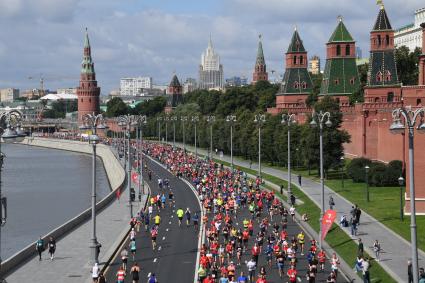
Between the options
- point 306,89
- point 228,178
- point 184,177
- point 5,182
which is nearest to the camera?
point 228,178

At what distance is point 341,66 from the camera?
10956cm

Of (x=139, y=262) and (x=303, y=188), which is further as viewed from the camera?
(x=303, y=188)

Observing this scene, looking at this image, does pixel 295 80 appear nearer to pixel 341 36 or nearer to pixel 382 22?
pixel 341 36

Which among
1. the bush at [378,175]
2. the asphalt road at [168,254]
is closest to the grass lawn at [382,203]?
the bush at [378,175]

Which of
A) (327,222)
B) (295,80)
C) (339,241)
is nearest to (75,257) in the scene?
(327,222)

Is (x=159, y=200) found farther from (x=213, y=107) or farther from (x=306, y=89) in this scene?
(x=213, y=107)

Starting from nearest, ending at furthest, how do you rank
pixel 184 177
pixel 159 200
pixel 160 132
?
pixel 159 200 < pixel 184 177 < pixel 160 132

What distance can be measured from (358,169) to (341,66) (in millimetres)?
44681

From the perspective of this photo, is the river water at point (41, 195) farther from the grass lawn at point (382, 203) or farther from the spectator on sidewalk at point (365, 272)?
the spectator on sidewalk at point (365, 272)

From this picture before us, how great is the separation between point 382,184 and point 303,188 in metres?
6.38

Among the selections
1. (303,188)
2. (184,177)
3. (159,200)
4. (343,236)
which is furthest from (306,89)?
(343,236)

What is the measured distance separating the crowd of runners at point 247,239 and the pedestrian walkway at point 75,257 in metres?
4.52

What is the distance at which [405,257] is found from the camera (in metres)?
35.7

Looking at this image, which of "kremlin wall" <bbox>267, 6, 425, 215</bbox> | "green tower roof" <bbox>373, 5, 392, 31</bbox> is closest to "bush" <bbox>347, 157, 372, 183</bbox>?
"kremlin wall" <bbox>267, 6, 425, 215</bbox>
